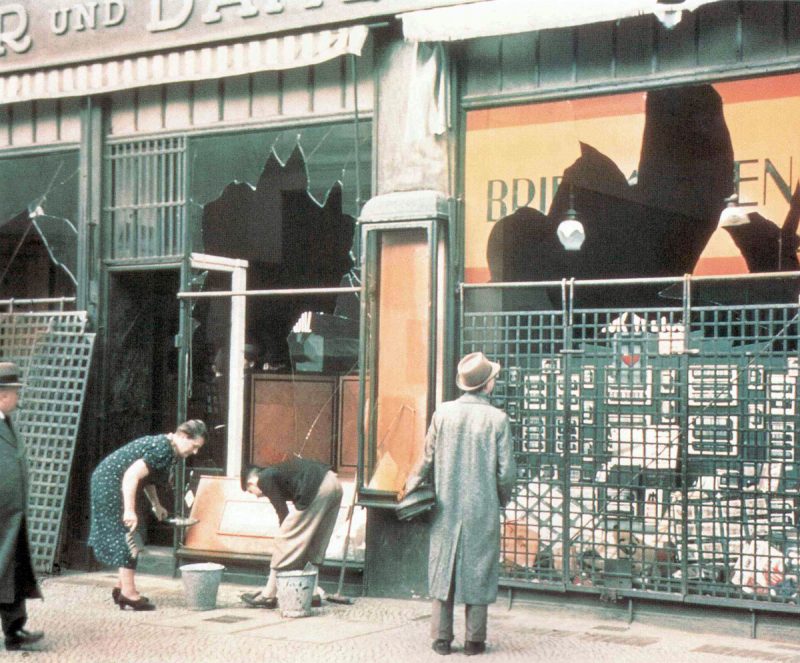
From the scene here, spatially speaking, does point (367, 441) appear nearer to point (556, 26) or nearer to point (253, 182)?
point (253, 182)

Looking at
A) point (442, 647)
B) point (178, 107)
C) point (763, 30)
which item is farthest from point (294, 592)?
point (763, 30)

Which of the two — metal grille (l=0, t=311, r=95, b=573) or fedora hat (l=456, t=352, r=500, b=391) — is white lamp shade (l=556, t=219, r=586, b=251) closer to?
fedora hat (l=456, t=352, r=500, b=391)

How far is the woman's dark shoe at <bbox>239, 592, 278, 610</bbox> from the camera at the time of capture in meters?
9.13

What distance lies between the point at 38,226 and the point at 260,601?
4.47 m

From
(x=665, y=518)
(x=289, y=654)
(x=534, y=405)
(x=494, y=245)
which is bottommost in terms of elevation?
(x=289, y=654)

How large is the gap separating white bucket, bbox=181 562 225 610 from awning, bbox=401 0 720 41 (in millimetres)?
4119

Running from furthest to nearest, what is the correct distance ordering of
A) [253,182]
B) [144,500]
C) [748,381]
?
[144,500] → [253,182] → [748,381]

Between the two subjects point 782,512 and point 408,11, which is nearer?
point 782,512

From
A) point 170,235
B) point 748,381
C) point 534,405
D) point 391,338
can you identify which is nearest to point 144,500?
point 170,235

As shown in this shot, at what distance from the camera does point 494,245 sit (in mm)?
9469

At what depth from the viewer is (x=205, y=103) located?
10812 mm

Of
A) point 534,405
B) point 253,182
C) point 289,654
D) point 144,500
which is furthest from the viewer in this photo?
point 144,500

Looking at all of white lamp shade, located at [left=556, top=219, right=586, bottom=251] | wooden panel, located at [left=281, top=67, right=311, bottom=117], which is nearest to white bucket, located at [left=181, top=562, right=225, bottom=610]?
white lamp shade, located at [left=556, top=219, right=586, bottom=251]

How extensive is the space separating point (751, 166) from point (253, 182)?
162 inches
